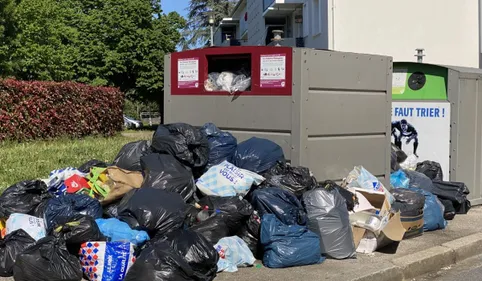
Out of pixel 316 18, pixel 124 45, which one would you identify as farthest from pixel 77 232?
pixel 124 45

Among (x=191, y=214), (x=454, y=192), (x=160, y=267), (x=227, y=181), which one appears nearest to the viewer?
(x=160, y=267)

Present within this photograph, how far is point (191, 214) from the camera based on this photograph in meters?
4.94

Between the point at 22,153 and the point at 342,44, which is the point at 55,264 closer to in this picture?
the point at 22,153

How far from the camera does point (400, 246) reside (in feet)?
18.9

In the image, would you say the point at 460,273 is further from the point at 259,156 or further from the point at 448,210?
the point at 259,156

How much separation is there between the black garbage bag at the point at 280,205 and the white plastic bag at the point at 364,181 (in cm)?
102

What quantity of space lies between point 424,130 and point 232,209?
4.11m

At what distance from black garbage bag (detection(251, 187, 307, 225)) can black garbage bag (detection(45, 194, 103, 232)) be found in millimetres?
1420

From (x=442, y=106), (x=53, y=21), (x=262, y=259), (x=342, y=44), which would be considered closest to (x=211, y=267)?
(x=262, y=259)

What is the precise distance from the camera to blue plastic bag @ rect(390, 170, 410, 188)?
A: 696cm

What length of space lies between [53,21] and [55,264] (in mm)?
22077

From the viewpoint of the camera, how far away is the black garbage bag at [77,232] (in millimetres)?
4277

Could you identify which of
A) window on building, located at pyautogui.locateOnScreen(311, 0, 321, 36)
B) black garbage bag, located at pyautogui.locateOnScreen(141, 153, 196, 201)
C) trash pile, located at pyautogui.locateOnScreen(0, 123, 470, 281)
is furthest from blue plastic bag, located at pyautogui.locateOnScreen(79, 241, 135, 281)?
window on building, located at pyautogui.locateOnScreen(311, 0, 321, 36)

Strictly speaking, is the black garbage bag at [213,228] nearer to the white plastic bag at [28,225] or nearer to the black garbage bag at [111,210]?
the black garbage bag at [111,210]
